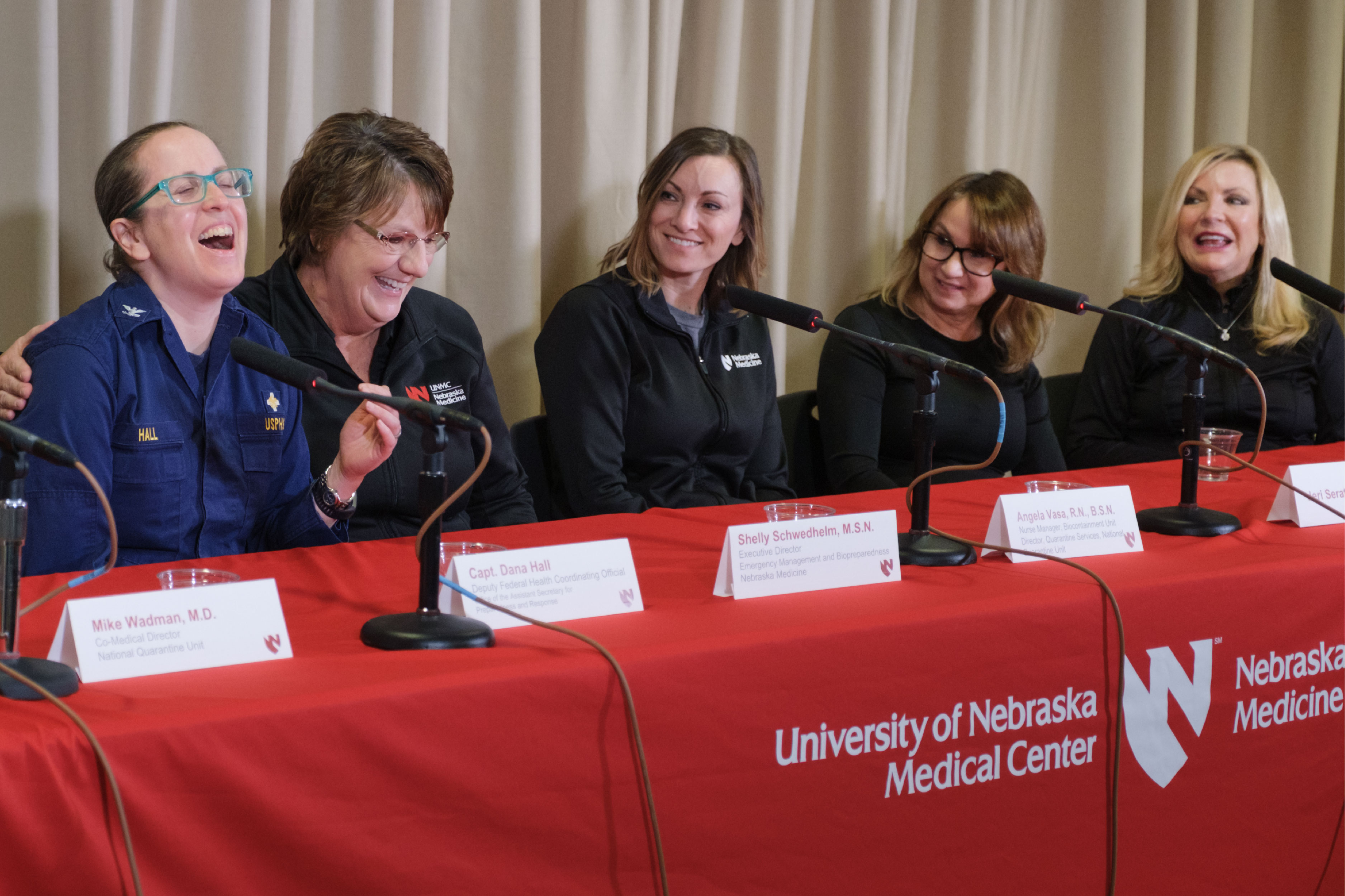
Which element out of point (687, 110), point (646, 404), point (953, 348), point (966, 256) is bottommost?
point (646, 404)

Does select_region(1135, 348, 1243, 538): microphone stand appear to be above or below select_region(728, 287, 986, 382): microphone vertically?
below

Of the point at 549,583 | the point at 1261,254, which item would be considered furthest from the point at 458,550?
the point at 1261,254

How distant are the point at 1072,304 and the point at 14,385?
1.47 metres

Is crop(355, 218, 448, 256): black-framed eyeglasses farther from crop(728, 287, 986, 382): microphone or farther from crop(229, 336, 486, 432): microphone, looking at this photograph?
crop(229, 336, 486, 432): microphone

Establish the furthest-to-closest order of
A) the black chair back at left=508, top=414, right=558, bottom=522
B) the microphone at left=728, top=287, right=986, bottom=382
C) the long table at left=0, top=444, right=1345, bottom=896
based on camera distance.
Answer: the black chair back at left=508, top=414, right=558, bottom=522
the microphone at left=728, top=287, right=986, bottom=382
the long table at left=0, top=444, right=1345, bottom=896

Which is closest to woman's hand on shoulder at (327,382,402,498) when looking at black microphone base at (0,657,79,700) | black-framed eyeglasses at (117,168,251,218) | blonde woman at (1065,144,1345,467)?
black-framed eyeglasses at (117,168,251,218)

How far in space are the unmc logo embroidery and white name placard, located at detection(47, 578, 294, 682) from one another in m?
1.02

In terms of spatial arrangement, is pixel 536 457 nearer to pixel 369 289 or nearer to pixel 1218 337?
pixel 369 289

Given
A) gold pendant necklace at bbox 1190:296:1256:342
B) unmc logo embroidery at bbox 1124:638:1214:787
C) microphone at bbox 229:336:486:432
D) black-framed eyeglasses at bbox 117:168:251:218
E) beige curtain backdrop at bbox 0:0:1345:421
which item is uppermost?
beige curtain backdrop at bbox 0:0:1345:421

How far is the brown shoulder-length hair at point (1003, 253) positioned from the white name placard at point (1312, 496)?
3.55 ft

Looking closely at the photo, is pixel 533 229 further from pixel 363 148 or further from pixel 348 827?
pixel 348 827

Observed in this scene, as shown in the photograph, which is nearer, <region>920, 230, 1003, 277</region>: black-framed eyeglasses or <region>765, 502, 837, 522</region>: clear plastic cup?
<region>765, 502, 837, 522</region>: clear plastic cup

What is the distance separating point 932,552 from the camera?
1.72m

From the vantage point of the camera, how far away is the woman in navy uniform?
67.1 inches
